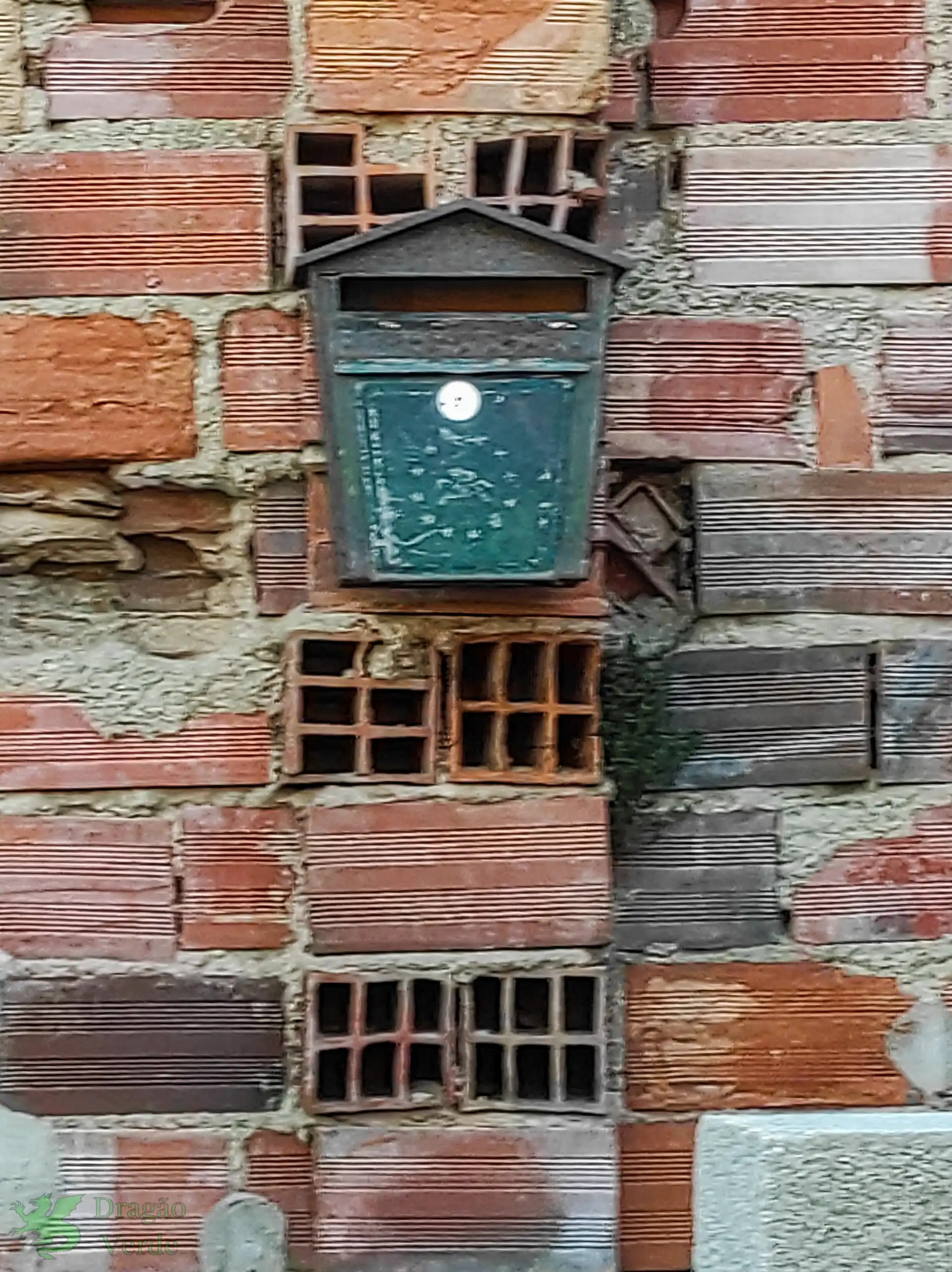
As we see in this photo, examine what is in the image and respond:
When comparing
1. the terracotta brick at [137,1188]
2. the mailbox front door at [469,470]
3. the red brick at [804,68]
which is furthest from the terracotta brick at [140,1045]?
the red brick at [804,68]

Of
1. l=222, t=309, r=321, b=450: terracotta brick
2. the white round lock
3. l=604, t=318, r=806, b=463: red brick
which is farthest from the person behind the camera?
l=604, t=318, r=806, b=463: red brick

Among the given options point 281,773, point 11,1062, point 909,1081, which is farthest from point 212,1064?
point 909,1081

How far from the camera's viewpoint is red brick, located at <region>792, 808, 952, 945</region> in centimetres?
162

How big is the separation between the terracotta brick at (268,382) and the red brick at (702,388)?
0.33m

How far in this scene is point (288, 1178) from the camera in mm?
1549

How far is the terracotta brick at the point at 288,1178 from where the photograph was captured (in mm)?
1545

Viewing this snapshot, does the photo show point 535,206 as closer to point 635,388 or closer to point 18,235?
point 635,388

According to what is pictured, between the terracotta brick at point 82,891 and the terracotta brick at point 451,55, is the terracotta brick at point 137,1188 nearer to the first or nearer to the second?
the terracotta brick at point 82,891

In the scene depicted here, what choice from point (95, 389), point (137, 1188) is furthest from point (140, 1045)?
point (95, 389)

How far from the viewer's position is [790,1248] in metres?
1.34

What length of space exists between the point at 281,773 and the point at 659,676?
0.41 meters

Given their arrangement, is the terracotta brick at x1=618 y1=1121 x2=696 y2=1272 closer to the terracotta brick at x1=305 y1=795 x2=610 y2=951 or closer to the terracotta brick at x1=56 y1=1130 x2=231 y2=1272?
the terracotta brick at x1=305 y1=795 x2=610 y2=951

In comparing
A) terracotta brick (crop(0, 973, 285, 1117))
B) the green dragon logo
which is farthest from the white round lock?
the green dragon logo

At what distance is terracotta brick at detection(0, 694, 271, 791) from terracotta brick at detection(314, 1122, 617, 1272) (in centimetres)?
37
